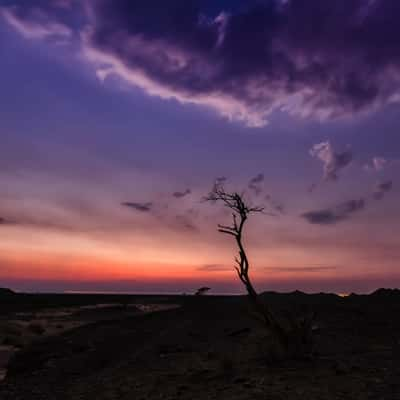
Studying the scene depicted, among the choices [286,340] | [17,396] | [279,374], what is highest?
[286,340]

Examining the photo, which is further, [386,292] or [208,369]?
[386,292]

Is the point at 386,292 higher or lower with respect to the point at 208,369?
higher

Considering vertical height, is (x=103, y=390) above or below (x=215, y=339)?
below

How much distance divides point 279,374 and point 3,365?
1499 centimetres

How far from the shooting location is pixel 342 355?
2031cm

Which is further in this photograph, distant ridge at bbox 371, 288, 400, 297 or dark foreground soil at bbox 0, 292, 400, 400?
distant ridge at bbox 371, 288, 400, 297

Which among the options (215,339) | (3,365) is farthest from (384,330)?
(3,365)

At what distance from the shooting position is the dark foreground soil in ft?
47.4

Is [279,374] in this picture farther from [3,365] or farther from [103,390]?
[3,365]

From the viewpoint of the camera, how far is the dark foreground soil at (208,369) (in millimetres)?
14461

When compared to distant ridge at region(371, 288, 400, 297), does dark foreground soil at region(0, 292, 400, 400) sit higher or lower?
lower

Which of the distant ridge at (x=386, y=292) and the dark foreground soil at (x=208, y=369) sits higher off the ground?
the distant ridge at (x=386, y=292)

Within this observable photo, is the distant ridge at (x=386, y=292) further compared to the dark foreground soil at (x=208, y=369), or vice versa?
the distant ridge at (x=386, y=292)

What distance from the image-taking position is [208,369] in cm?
1859
